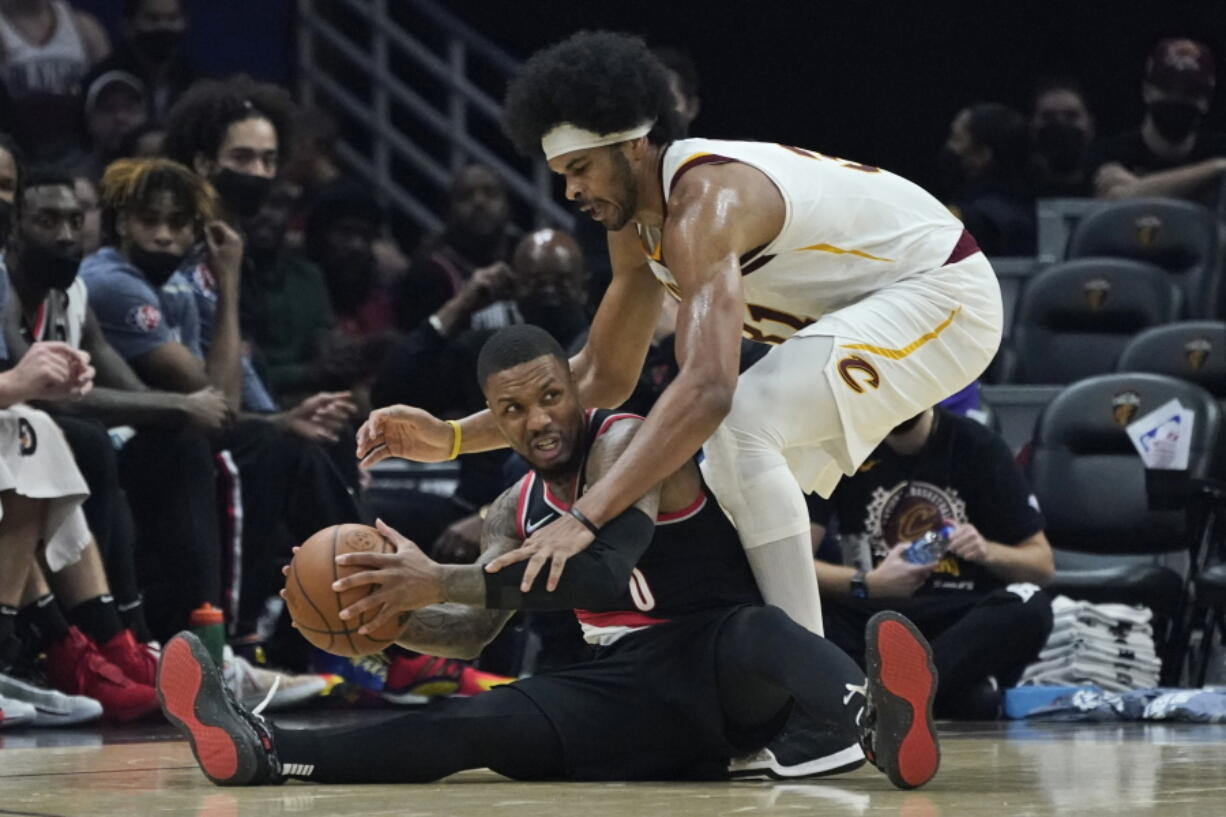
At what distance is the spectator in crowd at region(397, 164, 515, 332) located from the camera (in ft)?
27.7

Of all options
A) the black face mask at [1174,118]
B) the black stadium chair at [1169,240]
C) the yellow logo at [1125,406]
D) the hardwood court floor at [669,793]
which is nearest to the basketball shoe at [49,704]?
the hardwood court floor at [669,793]

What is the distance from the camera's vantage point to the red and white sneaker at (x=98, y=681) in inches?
225

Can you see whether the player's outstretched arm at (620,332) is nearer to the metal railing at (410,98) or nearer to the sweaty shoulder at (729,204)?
the sweaty shoulder at (729,204)

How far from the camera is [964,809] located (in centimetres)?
327

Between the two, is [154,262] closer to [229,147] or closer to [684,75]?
[229,147]

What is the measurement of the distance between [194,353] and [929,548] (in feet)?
8.25

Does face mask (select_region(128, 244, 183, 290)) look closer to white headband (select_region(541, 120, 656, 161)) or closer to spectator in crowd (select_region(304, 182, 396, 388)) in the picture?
spectator in crowd (select_region(304, 182, 396, 388))

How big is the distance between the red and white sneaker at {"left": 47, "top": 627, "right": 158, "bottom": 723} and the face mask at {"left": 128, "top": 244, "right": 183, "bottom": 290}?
4.29 ft

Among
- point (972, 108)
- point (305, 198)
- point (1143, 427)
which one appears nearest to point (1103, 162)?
point (972, 108)

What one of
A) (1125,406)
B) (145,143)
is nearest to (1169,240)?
(1125,406)

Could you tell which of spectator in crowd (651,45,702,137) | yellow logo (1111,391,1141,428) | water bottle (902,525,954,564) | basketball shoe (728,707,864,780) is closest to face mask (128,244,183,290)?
water bottle (902,525,954,564)

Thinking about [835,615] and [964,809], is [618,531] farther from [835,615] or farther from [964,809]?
[835,615]

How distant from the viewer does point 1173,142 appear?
922cm

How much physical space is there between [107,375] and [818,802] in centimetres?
347
